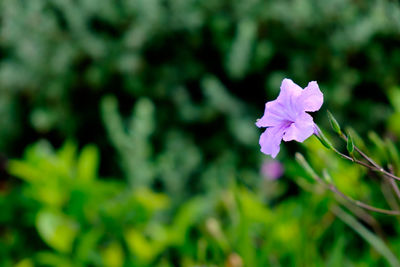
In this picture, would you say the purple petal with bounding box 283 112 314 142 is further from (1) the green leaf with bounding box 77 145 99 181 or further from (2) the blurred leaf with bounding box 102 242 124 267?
(1) the green leaf with bounding box 77 145 99 181

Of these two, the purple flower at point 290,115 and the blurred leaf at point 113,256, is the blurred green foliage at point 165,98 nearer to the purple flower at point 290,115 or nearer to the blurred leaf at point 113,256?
the blurred leaf at point 113,256

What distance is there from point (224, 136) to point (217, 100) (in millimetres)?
245

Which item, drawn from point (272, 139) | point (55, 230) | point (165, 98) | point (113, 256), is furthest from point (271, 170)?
point (272, 139)

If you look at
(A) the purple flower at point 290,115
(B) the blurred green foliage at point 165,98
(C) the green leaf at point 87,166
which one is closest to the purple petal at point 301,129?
(A) the purple flower at point 290,115

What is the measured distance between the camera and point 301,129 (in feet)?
2.02

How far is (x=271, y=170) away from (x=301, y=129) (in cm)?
140

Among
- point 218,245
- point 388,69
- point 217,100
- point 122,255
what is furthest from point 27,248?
point 388,69

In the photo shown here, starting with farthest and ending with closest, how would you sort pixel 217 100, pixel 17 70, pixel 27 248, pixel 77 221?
pixel 17 70 < pixel 217 100 < pixel 27 248 < pixel 77 221

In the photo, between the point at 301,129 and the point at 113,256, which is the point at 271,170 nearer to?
the point at 113,256

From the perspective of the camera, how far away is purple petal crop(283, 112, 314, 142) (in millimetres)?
603

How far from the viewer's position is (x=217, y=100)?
82.8 inches

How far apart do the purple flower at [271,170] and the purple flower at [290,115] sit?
134 cm

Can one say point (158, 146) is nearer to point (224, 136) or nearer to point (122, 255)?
point (224, 136)

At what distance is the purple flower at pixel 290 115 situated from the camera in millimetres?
619
